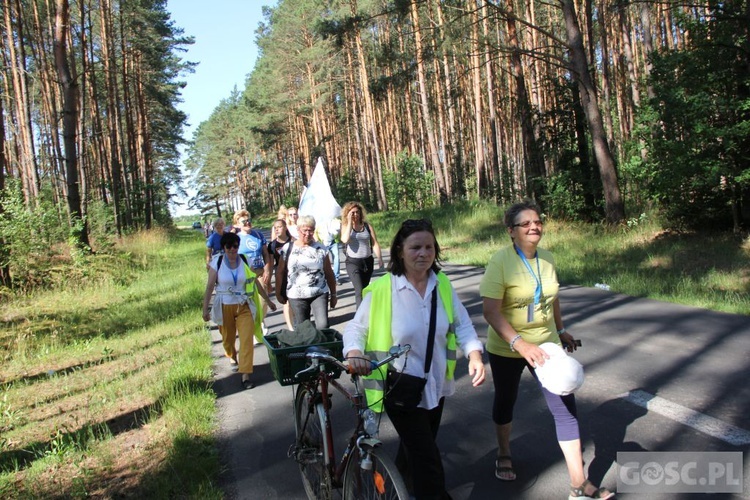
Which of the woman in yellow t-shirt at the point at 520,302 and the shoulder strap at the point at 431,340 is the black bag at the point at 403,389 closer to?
the shoulder strap at the point at 431,340

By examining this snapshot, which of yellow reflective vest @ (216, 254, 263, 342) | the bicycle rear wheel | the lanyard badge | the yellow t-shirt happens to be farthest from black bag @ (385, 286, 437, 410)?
yellow reflective vest @ (216, 254, 263, 342)

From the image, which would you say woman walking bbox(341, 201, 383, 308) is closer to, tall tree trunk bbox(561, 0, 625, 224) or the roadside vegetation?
the roadside vegetation

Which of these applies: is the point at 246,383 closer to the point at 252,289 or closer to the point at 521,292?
the point at 252,289

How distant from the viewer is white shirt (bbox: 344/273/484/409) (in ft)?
9.83

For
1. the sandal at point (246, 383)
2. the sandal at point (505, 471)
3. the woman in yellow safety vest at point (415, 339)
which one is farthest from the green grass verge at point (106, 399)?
the sandal at point (505, 471)

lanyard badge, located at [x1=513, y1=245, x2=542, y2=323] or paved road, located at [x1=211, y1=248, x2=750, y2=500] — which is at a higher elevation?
lanyard badge, located at [x1=513, y1=245, x2=542, y2=323]

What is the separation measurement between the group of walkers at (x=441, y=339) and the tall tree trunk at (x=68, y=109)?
1464 cm

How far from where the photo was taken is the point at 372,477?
9.48 feet

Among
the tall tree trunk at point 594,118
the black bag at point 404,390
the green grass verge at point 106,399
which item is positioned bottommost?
the green grass verge at point 106,399

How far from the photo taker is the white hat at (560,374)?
3.22 metres

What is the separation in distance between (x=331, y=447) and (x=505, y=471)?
1302mm

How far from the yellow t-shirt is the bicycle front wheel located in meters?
1.25

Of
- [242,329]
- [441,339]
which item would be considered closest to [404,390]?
[441,339]

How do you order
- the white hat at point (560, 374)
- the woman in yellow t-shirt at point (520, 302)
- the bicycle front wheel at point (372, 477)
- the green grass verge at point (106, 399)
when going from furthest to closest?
1. the green grass verge at point (106, 399)
2. the woman in yellow t-shirt at point (520, 302)
3. the white hat at point (560, 374)
4. the bicycle front wheel at point (372, 477)
